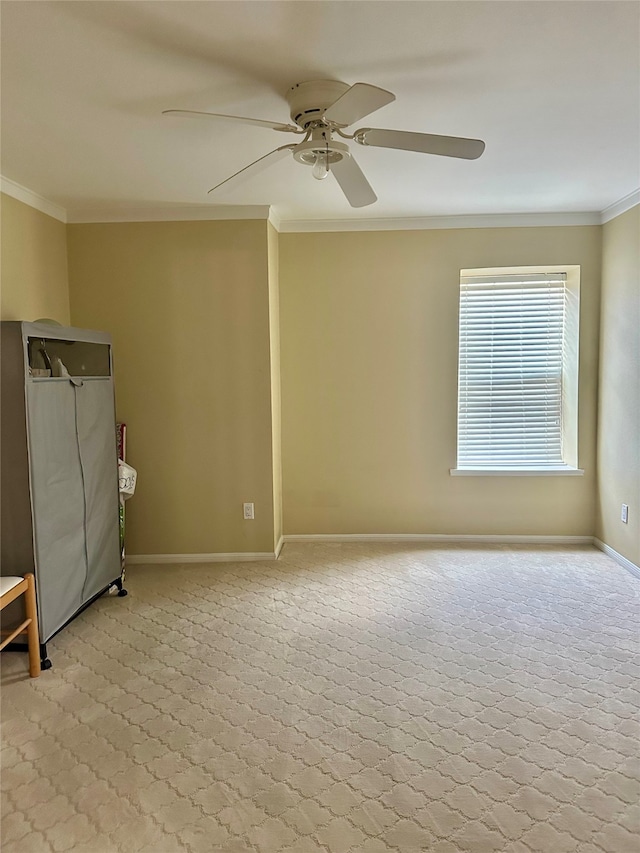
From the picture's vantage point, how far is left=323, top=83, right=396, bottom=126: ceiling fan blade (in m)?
1.68

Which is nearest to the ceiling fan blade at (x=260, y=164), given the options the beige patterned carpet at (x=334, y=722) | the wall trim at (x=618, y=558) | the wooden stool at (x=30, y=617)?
the wooden stool at (x=30, y=617)

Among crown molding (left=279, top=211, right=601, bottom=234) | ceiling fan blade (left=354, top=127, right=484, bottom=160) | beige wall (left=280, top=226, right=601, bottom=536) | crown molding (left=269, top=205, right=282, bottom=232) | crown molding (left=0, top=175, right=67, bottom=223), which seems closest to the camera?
ceiling fan blade (left=354, top=127, right=484, bottom=160)

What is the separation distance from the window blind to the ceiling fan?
2.24 metres

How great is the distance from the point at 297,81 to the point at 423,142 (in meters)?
0.53

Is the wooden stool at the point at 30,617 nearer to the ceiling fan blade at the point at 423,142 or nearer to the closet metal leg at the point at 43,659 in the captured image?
the closet metal leg at the point at 43,659

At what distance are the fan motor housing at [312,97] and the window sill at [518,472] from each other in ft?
9.68

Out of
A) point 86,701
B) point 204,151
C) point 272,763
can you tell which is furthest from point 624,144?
point 86,701

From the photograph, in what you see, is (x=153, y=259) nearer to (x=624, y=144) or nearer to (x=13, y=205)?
(x=13, y=205)

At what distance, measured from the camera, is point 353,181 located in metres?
2.43

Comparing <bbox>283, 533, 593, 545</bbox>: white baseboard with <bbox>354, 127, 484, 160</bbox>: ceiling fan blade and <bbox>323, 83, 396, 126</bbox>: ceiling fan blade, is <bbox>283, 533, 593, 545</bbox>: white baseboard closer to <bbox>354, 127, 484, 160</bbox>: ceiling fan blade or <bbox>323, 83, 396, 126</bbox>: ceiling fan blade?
<bbox>354, 127, 484, 160</bbox>: ceiling fan blade

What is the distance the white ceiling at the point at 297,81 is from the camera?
1.72m

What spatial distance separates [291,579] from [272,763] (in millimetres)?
1744

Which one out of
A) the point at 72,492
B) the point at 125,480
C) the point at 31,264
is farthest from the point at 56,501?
the point at 31,264

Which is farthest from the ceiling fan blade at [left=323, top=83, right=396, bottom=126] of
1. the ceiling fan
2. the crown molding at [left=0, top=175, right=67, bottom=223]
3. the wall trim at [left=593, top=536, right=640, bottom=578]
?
the wall trim at [left=593, top=536, right=640, bottom=578]
